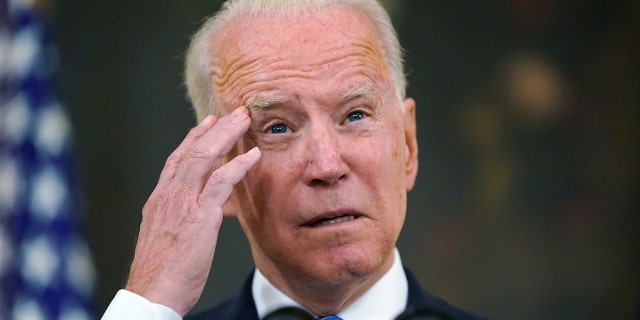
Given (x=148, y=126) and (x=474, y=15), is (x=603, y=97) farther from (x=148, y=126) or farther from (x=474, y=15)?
(x=148, y=126)

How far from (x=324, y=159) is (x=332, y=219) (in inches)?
6.1

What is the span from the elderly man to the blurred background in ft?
5.29

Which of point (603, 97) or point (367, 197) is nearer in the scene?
point (367, 197)

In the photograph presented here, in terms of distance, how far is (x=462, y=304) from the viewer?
397 centimetres

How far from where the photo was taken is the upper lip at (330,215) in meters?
2.17

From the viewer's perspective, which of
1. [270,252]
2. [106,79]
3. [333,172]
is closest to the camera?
[333,172]

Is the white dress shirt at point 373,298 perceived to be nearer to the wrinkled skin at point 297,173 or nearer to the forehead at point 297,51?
the wrinkled skin at point 297,173

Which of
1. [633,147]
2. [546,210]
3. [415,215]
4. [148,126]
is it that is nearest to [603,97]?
[633,147]

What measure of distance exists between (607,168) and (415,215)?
2.85 ft

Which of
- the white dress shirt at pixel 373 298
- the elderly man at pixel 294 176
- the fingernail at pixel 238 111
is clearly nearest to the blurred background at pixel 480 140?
the white dress shirt at pixel 373 298

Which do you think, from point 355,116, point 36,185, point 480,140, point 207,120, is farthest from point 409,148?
point 36,185

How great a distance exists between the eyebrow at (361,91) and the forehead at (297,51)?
2 cm

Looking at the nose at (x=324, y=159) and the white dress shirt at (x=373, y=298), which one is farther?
the white dress shirt at (x=373, y=298)

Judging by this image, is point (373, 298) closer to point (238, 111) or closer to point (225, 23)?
point (238, 111)
